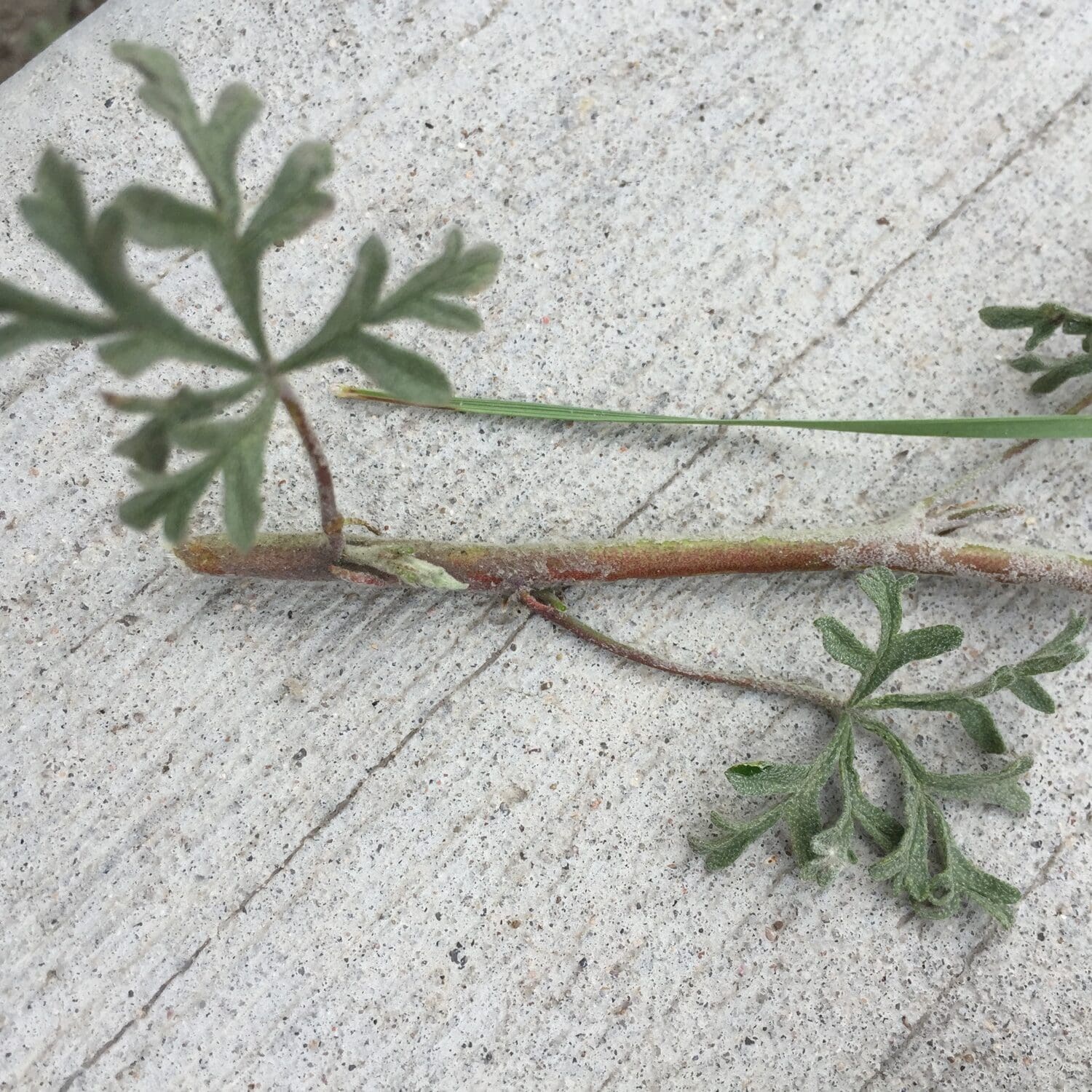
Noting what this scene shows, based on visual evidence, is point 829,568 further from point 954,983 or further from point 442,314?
point 442,314

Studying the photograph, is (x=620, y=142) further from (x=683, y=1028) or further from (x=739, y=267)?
(x=683, y=1028)

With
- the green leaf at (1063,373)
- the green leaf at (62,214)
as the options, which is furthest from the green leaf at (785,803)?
the green leaf at (62,214)

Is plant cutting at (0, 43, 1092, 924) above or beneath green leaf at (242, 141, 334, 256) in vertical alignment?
beneath

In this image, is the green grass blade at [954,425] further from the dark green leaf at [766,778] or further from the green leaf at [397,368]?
the dark green leaf at [766,778]

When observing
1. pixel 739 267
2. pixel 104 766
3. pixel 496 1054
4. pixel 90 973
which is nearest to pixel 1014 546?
pixel 739 267

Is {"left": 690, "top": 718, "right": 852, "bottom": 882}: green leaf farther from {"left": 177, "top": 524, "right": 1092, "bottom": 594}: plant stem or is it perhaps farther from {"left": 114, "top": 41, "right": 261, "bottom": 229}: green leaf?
{"left": 114, "top": 41, "right": 261, "bottom": 229}: green leaf

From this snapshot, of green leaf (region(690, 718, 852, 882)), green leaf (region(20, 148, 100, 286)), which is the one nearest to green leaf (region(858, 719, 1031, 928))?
green leaf (region(690, 718, 852, 882))

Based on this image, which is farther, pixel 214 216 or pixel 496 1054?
pixel 496 1054
